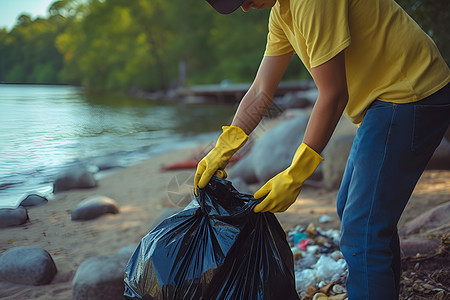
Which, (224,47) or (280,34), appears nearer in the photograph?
(280,34)

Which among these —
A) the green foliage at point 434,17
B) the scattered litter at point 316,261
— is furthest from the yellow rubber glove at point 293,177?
the green foliage at point 434,17

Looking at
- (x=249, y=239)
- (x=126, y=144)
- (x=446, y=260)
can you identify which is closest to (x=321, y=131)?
(x=249, y=239)

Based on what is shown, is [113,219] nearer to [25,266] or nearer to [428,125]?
[25,266]

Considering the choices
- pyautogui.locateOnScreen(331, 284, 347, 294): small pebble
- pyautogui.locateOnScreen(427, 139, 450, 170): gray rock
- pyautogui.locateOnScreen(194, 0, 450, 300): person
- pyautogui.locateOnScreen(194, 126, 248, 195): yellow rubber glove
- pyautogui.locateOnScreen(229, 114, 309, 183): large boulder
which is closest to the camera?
pyautogui.locateOnScreen(194, 0, 450, 300): person

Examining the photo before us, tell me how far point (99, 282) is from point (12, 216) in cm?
57

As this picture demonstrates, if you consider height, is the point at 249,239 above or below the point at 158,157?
above

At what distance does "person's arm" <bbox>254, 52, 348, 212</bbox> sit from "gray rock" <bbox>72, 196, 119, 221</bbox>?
2.49 metres

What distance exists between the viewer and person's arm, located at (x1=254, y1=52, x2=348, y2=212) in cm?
110

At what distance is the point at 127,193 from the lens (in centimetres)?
457

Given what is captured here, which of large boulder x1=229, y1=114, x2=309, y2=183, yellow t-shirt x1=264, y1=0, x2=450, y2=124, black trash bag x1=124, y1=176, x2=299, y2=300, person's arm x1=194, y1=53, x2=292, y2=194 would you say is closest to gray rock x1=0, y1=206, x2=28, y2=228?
black trash bag x1=124, y1=176, x2=299, y2=300

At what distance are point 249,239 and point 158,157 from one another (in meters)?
5.86

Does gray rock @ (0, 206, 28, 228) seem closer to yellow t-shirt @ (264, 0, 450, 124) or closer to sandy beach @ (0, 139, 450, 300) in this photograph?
sandy beach @ (0, 139, 450, 300)

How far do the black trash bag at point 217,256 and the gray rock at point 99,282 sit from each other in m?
0.63

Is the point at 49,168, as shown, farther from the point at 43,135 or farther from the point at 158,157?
the point at 158,157
